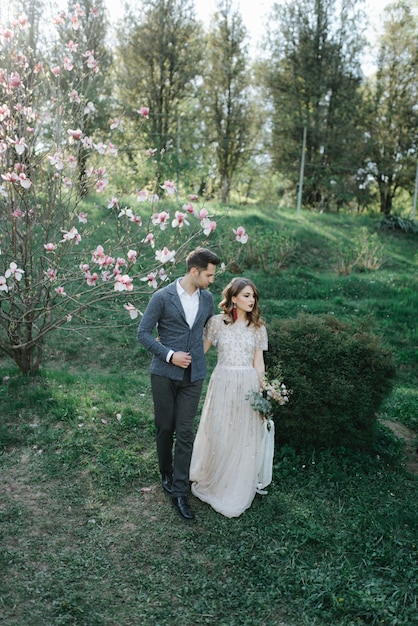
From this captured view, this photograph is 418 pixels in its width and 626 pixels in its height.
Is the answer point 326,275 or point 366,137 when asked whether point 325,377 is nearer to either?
point 326,275

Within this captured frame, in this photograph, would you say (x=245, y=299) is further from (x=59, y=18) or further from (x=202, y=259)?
(x=59, y=18)

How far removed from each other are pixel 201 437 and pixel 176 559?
104 centimetres

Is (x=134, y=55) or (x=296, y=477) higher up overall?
(x=134, y=55)

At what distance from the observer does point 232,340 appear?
4289 millimetres

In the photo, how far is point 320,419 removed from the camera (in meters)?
4.79

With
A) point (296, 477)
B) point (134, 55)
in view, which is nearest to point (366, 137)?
point (134, 55)

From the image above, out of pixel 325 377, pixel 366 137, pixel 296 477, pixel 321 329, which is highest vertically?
pixel 366 137

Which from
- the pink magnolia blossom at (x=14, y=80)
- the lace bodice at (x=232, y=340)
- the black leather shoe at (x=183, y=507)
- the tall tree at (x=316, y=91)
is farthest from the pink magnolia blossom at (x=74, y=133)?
the tall tree at (x=316, y=91)

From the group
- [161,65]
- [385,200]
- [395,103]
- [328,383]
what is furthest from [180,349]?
[395,103]

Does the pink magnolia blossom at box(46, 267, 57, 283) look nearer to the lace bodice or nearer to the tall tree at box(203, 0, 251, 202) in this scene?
the lace bodice

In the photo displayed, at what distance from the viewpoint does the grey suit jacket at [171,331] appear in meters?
3.94

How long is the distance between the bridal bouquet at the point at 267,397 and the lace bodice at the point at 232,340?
0.23 metres

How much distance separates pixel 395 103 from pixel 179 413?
20109mm

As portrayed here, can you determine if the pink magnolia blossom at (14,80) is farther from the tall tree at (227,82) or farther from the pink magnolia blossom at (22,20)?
the tall tree at (227,82)
